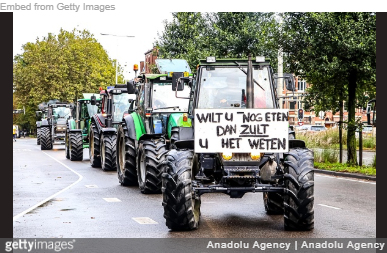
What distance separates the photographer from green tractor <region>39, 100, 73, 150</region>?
43.6 meters

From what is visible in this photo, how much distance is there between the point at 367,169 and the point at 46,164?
12.6 m

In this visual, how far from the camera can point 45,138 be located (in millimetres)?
43406

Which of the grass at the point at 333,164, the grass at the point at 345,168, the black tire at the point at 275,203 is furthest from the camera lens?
the grass at the point at 333,164

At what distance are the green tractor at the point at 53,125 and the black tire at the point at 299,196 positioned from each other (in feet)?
109

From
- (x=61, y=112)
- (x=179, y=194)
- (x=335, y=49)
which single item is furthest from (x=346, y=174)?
(x=61, y=112)

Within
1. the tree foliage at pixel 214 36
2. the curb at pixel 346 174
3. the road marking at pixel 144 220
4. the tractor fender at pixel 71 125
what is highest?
the tree foliage at pixel 214 36

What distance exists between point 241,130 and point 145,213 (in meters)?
3.41

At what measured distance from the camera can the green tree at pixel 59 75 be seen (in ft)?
259

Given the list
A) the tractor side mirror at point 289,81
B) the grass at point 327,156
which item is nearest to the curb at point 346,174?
the grass at point 327,156

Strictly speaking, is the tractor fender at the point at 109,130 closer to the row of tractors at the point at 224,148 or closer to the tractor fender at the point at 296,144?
the row of tractors at the point at 224,148

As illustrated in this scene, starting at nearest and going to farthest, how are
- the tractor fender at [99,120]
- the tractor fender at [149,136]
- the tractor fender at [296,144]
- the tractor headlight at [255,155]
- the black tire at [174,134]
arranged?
the tractor headlight at [255,155], the tractor fender at [296,144], the black tire at [174,134], the tractor fender at [149,136], the tractor fender at [99,120]

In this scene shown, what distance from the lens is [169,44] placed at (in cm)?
4341

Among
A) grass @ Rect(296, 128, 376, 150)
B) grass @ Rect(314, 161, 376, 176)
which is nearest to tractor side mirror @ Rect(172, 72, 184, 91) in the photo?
grass @ Rect(314, 161, 376, 176)
